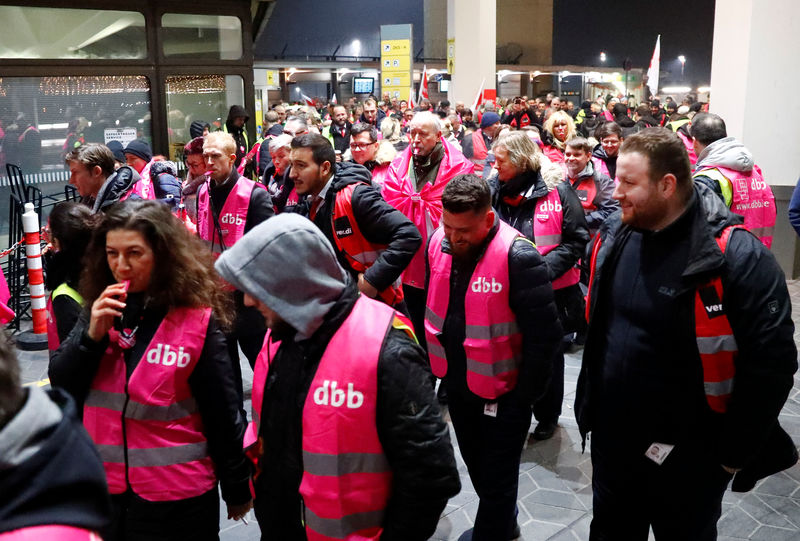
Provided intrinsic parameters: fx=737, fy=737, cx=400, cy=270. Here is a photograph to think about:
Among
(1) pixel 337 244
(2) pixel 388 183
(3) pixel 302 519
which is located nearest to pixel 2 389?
(3) pixel 302 519

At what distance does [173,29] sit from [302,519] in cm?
1026

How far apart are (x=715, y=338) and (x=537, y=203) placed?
2.57 m

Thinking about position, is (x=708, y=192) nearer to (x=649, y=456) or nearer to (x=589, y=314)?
(x=589, y=314)

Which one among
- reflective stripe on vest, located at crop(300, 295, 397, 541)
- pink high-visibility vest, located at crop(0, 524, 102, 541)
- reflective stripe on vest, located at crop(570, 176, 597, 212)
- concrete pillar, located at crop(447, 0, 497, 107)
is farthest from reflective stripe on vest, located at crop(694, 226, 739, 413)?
concrete pillar, located at crop(447, 0, 497, 107)

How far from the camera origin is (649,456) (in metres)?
2.92

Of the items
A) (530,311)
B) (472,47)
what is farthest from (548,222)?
(472,47)

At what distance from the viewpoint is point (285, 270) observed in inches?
83.8

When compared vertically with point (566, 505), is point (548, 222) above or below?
above

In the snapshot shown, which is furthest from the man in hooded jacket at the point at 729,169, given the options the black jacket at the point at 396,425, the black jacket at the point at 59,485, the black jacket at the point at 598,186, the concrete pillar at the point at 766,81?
the black jacket at the point at 59,485

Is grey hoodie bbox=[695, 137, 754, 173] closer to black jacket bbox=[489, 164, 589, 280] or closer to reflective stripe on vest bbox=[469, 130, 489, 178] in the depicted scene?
black jacket bbox=[489, 164, 589, 280]

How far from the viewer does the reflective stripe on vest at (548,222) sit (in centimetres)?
513

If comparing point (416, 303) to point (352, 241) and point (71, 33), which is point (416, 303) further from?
point (71, 33)

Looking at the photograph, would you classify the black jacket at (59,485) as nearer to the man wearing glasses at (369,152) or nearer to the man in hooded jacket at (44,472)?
the man in hooded jacket at (44,472)

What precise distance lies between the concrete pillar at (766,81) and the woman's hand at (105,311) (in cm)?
912
